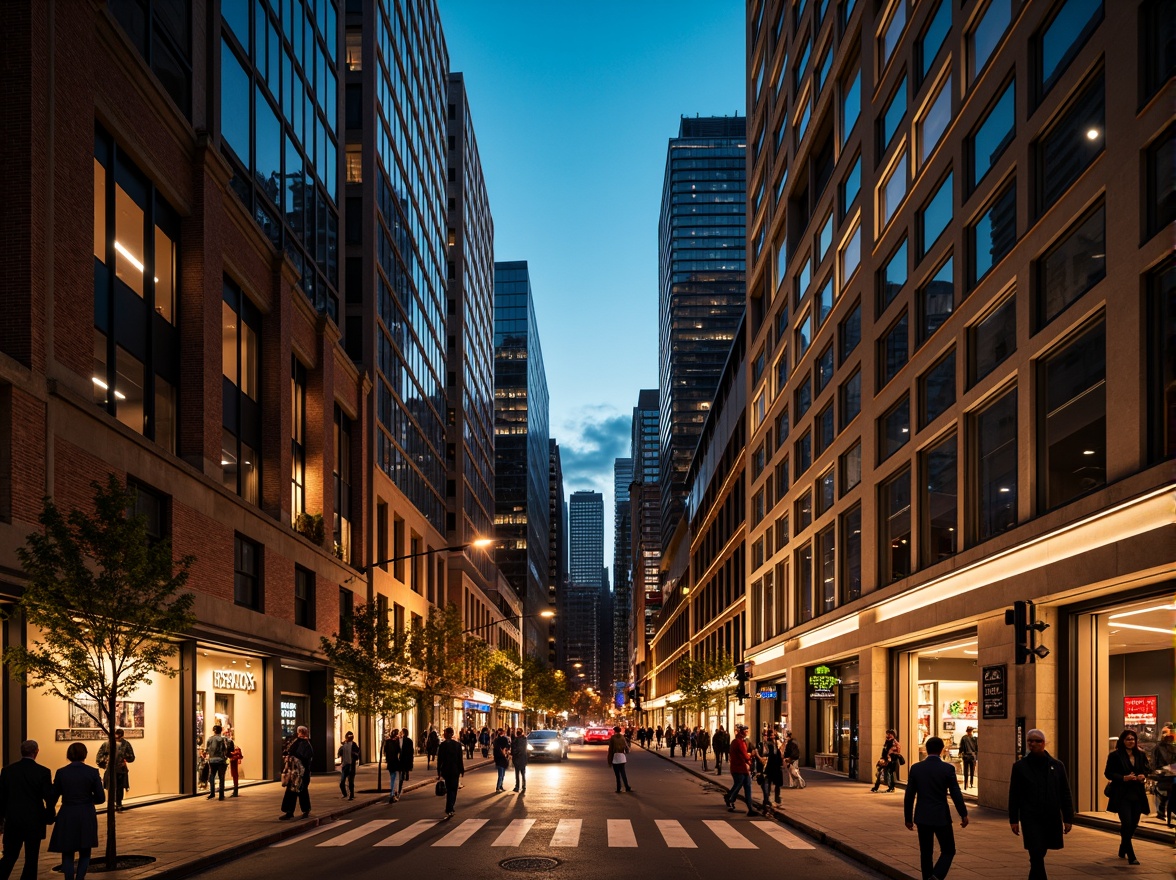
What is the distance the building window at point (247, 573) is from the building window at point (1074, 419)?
2039 centimetres

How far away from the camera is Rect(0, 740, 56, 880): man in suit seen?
1139cm

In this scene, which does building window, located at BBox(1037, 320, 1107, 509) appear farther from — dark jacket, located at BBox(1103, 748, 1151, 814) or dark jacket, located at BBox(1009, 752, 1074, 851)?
dark jacket, located at BBox(1009, 752, 1074, 851)

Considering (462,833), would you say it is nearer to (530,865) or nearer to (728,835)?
(530,865)

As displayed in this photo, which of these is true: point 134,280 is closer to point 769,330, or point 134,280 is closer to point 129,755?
point 129,755

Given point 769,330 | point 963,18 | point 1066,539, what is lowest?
point 1066,539

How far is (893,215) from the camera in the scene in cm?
3078

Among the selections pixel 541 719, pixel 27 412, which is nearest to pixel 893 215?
pixel 27 412

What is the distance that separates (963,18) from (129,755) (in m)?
24.6

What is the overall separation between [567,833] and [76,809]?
888cm

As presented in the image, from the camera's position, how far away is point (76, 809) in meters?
11.7

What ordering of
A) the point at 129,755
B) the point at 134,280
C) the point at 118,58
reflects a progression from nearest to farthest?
the point at 129,755 → the point at 118,58 → the point at 134,280

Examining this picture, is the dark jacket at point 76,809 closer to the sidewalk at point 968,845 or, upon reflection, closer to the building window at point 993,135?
the sidewalk at point 968,845

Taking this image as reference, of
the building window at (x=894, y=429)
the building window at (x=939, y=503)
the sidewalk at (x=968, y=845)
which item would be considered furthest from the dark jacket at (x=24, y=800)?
the building window at (x=894, y=429)

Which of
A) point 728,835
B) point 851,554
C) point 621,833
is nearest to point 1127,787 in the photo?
point 728,835
